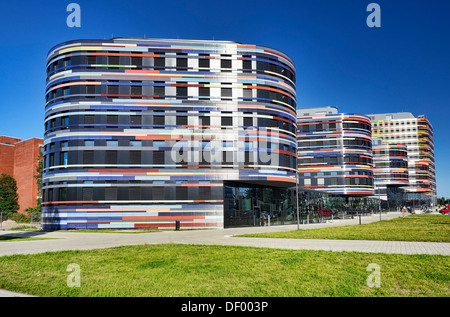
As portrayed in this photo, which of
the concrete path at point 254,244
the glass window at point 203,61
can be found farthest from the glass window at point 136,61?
the concrete path at point 254,244

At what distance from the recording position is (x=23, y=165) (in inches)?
3561

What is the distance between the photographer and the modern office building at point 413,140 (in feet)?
481

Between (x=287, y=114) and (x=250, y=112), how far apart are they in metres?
5.55

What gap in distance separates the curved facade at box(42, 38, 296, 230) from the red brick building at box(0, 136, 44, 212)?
50.6 metres

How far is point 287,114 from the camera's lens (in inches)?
1758

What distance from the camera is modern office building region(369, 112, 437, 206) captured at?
481ft

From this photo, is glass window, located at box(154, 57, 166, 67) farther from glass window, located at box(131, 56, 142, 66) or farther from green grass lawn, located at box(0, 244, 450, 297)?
green grass lawn, located at box(0, 244, 450, 297)

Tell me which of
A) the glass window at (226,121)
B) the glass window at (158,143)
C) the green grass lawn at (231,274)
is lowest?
the green grass lawn at (231,274)

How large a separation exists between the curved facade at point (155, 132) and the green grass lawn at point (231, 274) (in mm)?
Answer: 24760

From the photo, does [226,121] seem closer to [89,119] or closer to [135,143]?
[135,143]

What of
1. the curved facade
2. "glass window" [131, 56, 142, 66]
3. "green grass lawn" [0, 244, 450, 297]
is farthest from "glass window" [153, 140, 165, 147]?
"green grass lawn" [0, 244, 450, 297]

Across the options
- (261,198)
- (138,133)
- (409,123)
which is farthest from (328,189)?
(409,123)

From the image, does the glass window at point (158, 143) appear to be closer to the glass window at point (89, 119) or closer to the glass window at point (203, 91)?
the glass window at point (203, 91)
